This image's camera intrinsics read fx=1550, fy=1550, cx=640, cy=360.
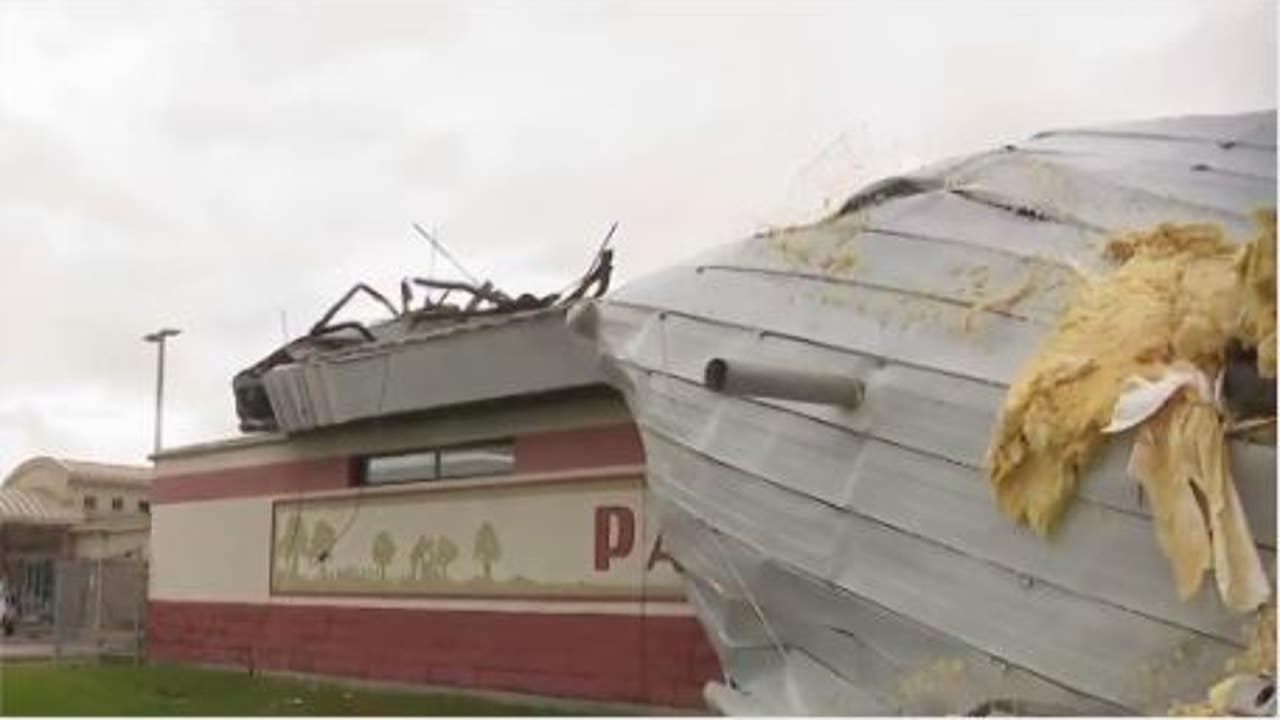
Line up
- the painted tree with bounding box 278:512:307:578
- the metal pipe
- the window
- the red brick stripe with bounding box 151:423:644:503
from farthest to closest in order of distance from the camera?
the painted tree with bounding box 278:512:307:578 → the window → the red brick stripe with bounding box 151:423:644:503 → the metal pipe

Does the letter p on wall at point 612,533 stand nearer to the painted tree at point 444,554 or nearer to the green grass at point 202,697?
the green grass at point 202,697

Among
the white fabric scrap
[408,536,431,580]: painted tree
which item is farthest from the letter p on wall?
the white fabric scrap

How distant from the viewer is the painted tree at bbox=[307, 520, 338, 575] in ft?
49.3

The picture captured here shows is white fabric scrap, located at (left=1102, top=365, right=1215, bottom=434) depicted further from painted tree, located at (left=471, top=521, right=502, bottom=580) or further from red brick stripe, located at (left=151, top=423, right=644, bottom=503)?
painted tree, located at (left=471, top=521, right=502, bottom=580)

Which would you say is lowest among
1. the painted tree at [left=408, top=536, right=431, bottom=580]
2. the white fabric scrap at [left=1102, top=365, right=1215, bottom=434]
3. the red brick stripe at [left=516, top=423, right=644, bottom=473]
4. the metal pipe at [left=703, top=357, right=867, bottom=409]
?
the painted tree at [left=408, top=536, right=431, bottom=580]

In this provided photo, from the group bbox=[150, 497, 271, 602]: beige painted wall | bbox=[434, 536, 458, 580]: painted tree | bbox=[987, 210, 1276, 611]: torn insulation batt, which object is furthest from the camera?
bbox=[150, 497, 271, 602]: beige painted wall

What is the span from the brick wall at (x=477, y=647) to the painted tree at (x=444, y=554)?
38 cm

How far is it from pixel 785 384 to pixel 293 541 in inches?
428

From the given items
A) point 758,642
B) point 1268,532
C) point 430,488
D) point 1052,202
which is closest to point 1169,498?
point 1268,532

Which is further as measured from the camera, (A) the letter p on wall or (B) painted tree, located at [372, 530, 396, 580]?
(B) painted tree, located at [372, 530, 396, 580]

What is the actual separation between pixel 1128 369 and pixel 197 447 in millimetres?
14338

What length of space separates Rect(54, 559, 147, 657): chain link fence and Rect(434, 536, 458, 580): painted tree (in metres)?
8.23

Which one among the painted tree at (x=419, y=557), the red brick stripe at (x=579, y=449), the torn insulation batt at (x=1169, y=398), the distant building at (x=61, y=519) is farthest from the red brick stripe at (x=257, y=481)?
the torn insulation batt at (x=1169, y=398)

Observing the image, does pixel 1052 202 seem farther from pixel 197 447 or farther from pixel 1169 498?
pixel 197 447
